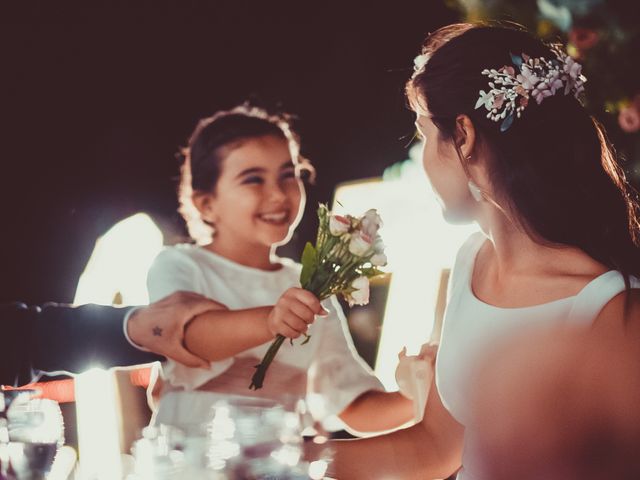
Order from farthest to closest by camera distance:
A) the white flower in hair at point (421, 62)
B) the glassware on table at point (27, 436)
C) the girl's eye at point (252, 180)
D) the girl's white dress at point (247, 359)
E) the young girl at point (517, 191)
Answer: the girl's eye at point (252, 180) < the girl's white dress at point (247, 359) < the white flower in hair at point (421, 62) < the young girl at point (517, 191) < the glassware on table at point (27, 436)

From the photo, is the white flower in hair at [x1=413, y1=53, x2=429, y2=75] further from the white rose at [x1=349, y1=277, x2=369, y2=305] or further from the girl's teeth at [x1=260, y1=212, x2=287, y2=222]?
the girl's teeth at [x1=260, y1=212, x2=287, y2=222]

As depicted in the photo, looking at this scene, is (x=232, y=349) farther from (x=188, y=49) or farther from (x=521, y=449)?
(x=188, y=49)

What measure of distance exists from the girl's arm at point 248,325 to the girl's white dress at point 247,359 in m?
0.09

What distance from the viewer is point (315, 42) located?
2.99 m

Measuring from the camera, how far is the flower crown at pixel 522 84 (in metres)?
1.26

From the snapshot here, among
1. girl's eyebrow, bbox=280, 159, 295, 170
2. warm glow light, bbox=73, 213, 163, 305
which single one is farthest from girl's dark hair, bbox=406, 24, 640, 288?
warm glow light, bbox=73, 213, 163, 305

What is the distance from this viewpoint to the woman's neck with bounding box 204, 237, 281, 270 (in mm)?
2150

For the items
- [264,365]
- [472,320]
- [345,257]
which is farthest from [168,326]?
[472,320]

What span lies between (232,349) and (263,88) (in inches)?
52.3

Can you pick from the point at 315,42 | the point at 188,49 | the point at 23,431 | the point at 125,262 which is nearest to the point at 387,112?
the point at 315,42

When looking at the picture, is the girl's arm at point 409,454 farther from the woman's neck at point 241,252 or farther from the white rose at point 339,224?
the woman's neck at point 241,252

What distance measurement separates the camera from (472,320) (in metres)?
1.36

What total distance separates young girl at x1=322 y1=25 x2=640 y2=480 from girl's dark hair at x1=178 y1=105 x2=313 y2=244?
2.71 ft

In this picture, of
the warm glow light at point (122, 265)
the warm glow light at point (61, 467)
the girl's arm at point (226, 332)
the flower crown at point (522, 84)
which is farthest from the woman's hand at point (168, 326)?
the flower crown at point (522, 84)
